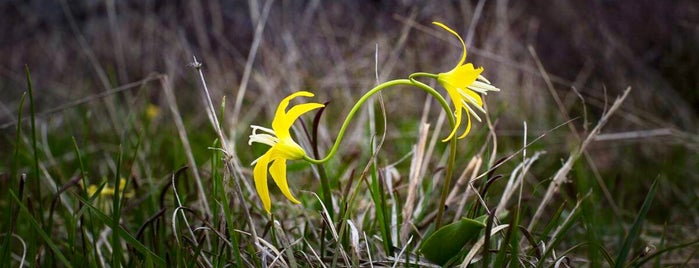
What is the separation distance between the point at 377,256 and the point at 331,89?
7.72ft

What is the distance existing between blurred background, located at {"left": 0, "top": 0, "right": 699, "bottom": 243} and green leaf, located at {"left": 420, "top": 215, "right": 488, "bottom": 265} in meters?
1.29

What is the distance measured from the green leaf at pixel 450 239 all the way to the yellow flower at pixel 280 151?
0.27m

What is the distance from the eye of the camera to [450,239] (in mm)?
1170

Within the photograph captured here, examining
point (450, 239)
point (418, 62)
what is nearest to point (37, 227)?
point (450, 239)

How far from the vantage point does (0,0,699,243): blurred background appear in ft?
9.53

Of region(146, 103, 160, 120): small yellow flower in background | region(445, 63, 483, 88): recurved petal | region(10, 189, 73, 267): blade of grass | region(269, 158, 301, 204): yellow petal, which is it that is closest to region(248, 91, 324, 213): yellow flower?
region(269, 158, 301, 204): yellow petal

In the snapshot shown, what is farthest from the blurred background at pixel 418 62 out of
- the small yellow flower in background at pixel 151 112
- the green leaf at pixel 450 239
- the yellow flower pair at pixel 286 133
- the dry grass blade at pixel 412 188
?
the yellow flower pair at pixel 286 133

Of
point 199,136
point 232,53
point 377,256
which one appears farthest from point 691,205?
point 232,53

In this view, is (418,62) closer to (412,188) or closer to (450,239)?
(412,188)

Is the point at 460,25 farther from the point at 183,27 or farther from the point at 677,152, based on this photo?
the point at 183,27

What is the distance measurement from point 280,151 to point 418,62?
9.25 ft

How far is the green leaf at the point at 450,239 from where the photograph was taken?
113 cm

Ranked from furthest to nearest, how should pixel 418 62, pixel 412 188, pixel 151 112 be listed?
pixel 418 62, pixel 151 112, pixel 412 188

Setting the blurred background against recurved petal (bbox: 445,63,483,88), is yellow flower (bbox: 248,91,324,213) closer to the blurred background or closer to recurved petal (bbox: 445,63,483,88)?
recurved petal (bbox: 445,63,483,88)
